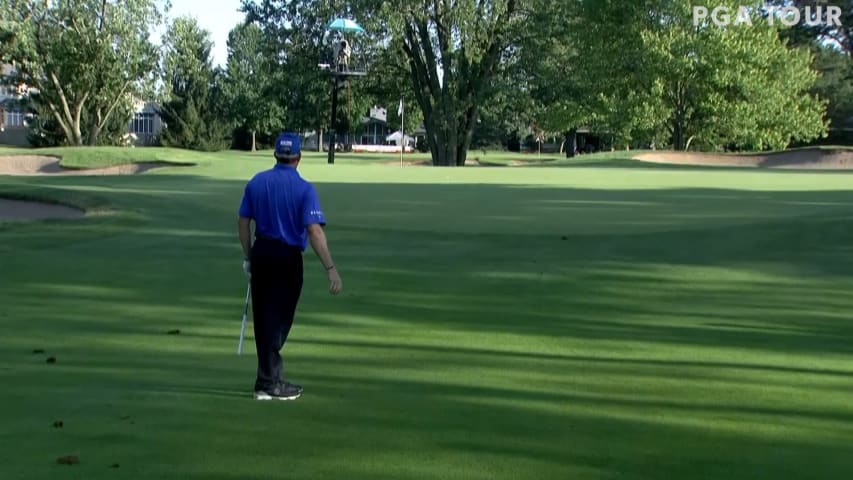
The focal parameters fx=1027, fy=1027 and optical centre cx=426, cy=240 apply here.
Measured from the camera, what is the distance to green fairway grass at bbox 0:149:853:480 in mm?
5520

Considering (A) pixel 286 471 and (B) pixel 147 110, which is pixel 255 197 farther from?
(B) pixel 147 110

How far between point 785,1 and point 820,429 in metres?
75.9

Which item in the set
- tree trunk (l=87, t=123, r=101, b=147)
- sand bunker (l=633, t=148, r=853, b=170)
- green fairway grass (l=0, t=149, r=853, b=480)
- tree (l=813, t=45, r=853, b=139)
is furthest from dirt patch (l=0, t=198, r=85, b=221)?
tree (l=813, t=45, r=853, b=139)

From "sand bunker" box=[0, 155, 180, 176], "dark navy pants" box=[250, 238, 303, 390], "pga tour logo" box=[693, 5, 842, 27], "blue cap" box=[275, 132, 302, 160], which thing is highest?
"pga tour logo" box=[693, 5, 842, 27]

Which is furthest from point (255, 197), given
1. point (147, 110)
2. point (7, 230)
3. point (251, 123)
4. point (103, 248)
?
point (147, 110)

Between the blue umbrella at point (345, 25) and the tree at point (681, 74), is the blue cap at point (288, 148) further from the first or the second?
the tree at point (681, 74)

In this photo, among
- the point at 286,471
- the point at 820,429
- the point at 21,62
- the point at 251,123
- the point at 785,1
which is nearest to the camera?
the point at 286,471

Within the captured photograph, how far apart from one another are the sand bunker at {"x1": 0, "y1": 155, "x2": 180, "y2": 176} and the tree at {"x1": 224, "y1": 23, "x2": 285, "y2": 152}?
15.7m

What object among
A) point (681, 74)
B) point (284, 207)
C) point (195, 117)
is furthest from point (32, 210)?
point (195, 117)

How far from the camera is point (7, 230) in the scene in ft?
55.2

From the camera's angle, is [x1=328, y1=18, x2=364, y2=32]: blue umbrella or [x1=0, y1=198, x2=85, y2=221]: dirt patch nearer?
[x1=0, y1=198, x2=85, y2=221]: dirt patch

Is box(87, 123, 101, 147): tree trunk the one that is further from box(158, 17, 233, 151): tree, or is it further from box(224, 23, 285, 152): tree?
box(158, 17, 233, 151): tree

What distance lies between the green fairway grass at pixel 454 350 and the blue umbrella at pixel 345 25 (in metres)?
36.4

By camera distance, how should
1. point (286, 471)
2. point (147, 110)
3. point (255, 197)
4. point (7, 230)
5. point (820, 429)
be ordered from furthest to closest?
point (147, 110) < point (7, 230) < point (255, 197) < point (820, 429) < point (286, 471)
